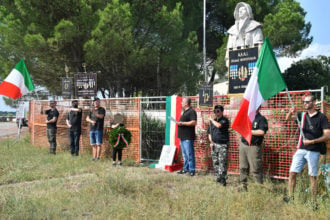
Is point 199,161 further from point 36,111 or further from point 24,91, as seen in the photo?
point 36,111

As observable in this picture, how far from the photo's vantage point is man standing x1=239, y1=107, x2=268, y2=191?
560cm

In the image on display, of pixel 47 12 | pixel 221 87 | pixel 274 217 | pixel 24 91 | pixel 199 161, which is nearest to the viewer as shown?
pixel 274 217

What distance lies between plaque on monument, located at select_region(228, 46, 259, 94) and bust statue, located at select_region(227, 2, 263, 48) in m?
1.72

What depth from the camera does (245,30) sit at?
1103 centimetres

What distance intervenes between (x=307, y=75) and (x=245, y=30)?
1549cm

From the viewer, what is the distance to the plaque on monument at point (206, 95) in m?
7.44

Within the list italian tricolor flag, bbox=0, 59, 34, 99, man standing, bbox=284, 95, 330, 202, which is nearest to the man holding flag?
man standing, bbox=284, 95, 330, 202

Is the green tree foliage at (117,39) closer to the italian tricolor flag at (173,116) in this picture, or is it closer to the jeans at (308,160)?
the italian tricolor flag at (173,116)

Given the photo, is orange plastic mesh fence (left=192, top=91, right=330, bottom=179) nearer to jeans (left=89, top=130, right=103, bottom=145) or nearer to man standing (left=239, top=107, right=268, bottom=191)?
man standing (left=239, top=107, right=268, bottom=191)

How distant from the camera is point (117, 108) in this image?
30.9ft

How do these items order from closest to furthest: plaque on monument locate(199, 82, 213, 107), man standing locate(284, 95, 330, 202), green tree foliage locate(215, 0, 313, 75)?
man standing locate(284, 95, 330, 202)
plaque on monument locate(199, 82, 213, 107)
green tree foliage locate(215, 0, 313, 75)

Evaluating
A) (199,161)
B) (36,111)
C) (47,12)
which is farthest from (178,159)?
(47,12)

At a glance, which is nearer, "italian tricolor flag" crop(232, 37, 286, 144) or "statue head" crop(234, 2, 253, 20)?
"italian tricolor flag" crop(232, 37, 286, 144)

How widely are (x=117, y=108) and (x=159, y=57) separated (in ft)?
23.4
